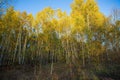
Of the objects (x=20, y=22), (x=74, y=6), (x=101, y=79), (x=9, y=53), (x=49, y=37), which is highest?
(x=74, y=6)

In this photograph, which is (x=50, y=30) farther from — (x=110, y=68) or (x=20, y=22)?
(x=110, y=68)

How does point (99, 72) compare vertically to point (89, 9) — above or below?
below

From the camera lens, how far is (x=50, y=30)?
2052cm

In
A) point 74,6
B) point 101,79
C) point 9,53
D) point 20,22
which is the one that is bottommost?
point 101,79

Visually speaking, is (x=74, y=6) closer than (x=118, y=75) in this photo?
No

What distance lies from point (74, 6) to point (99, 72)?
39.9ft

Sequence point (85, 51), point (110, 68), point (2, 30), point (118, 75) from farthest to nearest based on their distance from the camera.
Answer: point (2, 30)
point (85, 51)
point (110, 68)
point (118, 75)

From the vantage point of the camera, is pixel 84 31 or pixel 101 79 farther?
pixel 84 31

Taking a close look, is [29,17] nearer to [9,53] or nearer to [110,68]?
[9,53]

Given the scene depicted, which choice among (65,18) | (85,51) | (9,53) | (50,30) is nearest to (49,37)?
(50,30)

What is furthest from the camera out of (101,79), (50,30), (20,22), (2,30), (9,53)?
(9,53)

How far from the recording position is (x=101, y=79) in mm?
11250

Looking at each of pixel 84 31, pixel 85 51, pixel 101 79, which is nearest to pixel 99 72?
pixel 101 79

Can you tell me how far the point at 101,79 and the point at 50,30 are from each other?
39.5ft
